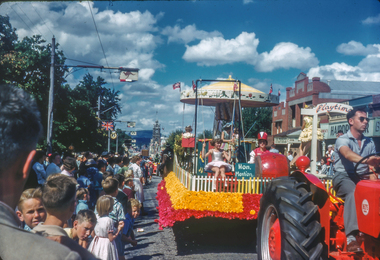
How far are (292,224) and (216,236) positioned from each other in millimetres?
4284

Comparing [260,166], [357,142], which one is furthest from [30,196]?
[260,166]

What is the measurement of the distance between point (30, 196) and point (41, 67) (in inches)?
629

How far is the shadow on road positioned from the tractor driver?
11.9 feet

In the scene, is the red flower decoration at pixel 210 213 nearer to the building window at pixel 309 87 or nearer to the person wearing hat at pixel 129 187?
the person wearing hat at pixel 129 187

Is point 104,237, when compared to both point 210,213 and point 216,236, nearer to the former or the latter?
point 210,213

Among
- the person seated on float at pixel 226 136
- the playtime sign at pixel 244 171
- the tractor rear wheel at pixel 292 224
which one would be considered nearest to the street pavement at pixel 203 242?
the playtime sign at pixel 244 171

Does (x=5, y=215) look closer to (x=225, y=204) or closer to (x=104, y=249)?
(x=104, y=249)

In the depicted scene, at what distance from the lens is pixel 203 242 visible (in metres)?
7.11

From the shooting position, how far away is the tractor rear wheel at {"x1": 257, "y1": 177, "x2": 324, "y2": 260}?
314 cm

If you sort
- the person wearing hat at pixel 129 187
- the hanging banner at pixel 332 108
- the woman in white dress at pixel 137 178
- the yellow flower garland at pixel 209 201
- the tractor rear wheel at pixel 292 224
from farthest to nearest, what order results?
the woman in white dress at pixel 137 178, the person wearing hat at pixel 129 187, the yellow flower garland at pixel 209 201, the hanging banner at pixel 332 108, the tractor rear wheel at pixel 292 224

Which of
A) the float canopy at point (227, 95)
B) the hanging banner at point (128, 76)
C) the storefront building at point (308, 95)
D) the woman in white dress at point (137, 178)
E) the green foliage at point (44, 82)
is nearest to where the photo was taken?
the woman in white dress at point (137, 178)

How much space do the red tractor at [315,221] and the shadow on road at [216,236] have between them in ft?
9.51

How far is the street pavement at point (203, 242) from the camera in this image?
21.1 feet

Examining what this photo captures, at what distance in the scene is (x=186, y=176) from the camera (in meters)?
7.97
